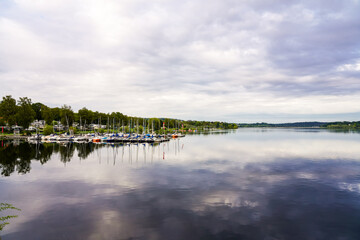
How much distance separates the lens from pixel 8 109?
13562cm

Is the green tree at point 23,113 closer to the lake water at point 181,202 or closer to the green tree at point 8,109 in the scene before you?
the green tree at point 8,109

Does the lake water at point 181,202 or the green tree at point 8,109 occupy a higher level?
the green tree at point 8,109

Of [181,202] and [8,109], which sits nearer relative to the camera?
[181,202]

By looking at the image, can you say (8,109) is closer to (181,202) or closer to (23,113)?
(23,113)

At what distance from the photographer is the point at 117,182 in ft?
129

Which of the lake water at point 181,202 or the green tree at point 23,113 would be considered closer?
the lake water at point 181,202

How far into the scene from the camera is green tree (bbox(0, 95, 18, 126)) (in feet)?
441

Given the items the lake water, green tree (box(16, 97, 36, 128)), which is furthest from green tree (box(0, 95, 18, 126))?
the lake water

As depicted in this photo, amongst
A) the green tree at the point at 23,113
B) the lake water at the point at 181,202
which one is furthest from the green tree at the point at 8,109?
the lake water at the point at 181,202

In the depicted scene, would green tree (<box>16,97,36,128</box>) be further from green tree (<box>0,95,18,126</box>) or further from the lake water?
the lake water

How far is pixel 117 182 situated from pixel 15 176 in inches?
811

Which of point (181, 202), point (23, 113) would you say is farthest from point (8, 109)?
point (181, 202)

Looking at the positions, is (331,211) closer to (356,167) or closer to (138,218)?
(138,218)

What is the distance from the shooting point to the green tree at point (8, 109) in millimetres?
134375
